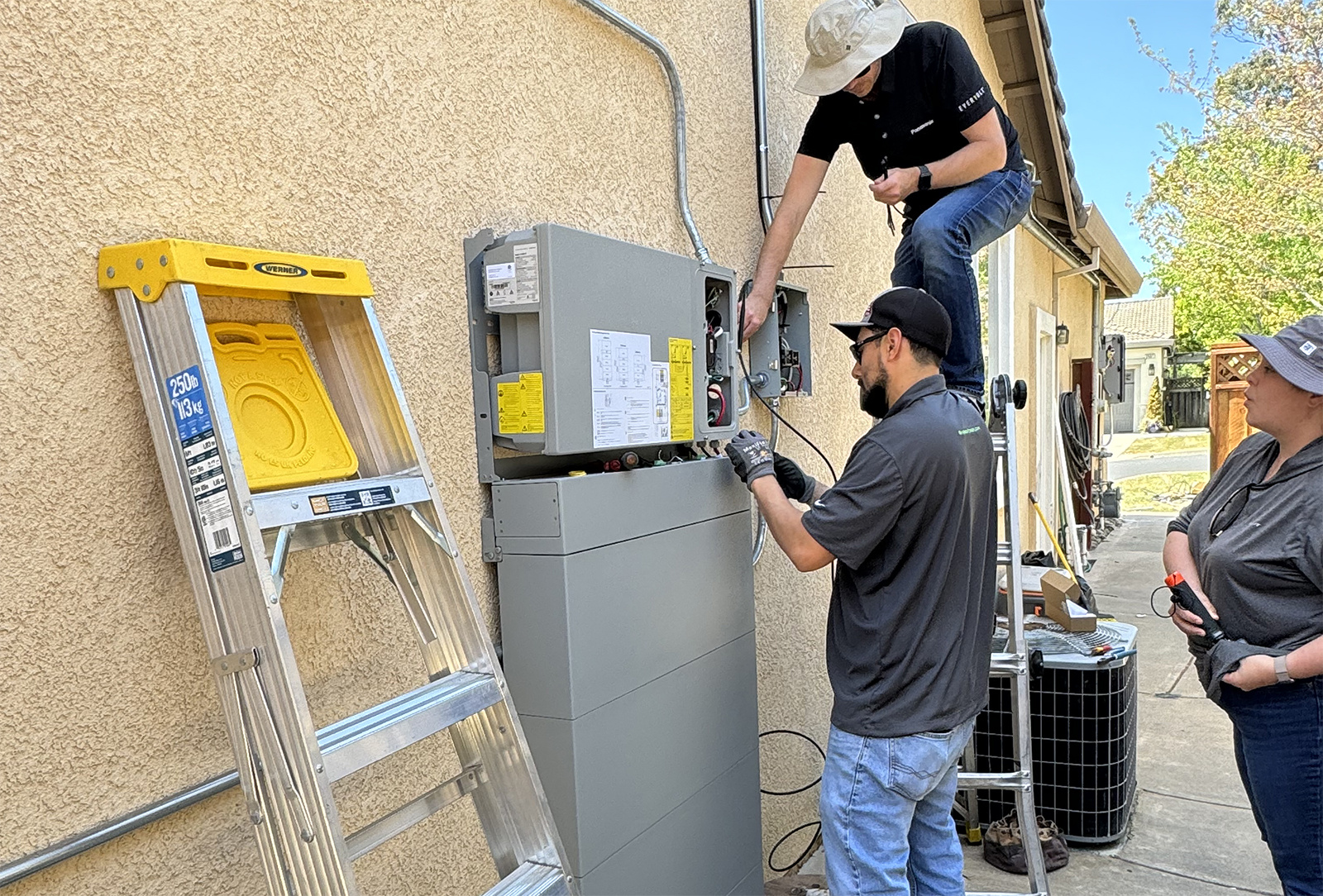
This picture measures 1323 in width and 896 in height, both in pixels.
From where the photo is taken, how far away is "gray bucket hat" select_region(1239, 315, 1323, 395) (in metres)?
2.37

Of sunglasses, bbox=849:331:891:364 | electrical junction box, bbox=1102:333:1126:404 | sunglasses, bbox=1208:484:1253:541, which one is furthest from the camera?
electrical junction box, bbox=1102:333:1126:404

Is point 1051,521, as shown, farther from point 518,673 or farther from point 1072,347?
point 518,673

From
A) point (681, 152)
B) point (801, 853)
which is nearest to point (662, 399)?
point (681, 152)

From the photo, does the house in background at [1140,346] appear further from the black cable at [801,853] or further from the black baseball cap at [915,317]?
the black baseball cap at [915,317]

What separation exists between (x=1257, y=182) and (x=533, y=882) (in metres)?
23.4

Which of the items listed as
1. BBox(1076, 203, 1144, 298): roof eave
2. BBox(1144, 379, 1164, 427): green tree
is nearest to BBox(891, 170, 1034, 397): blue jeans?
BBox(1076, 203, 1144, 298): roof eave

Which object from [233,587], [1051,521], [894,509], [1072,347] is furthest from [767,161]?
[1072,347]

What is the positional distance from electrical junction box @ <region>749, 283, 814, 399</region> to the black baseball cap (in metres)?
0.66

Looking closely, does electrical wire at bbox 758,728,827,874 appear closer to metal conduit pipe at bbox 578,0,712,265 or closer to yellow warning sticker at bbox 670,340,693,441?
yellow warning sticker at bbox 670,340,693,441

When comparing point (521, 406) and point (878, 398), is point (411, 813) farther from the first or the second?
point (878, 398)

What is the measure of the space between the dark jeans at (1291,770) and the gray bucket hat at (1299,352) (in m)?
0.75

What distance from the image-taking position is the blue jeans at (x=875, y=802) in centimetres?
246

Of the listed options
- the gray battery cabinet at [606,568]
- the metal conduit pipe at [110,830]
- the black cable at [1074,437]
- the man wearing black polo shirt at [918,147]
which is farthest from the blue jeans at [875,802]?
the black cable at [1074,437]

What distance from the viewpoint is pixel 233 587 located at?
134cm
